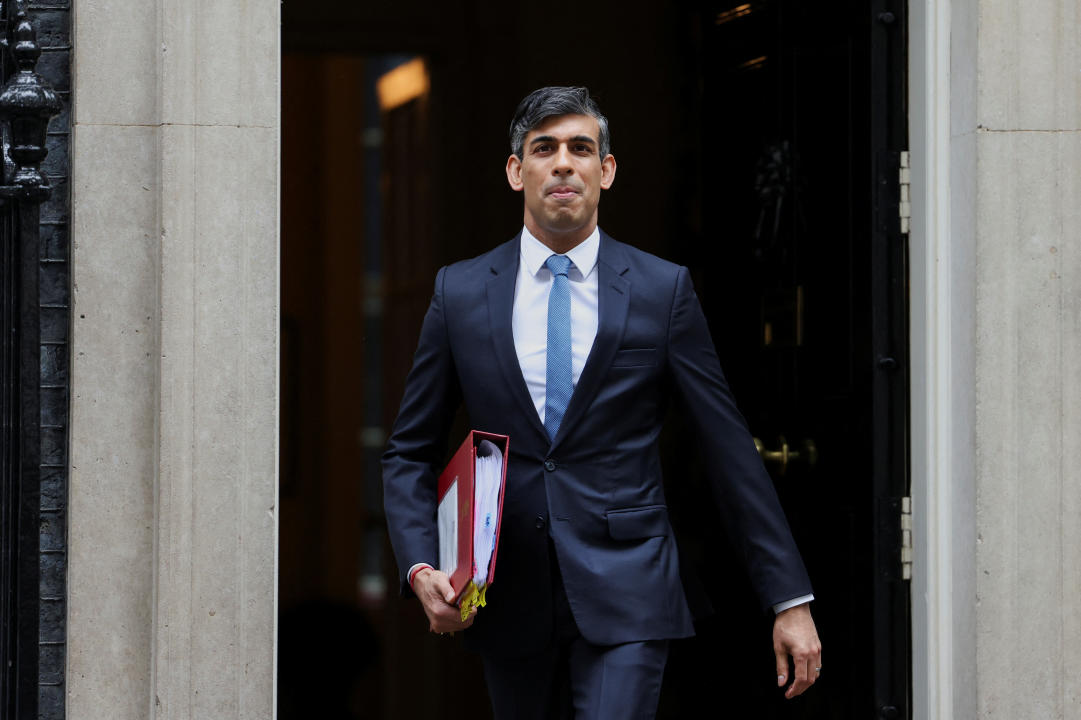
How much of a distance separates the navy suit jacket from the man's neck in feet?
0.19

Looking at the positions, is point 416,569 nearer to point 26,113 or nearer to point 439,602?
point 439,602

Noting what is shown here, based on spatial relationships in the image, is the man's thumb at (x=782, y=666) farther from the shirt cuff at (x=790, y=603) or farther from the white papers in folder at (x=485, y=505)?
the white papers in folder at (x=485, y=505)

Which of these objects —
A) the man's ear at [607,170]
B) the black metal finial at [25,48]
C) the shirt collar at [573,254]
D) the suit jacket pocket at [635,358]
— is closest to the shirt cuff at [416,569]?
the suit jacket pocket at [635,358]

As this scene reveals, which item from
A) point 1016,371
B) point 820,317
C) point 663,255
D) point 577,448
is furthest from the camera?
point 663,255

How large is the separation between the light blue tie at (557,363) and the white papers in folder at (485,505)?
286mm

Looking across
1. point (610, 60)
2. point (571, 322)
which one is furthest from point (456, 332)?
point (610, 60)

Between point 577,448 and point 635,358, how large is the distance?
A: 10.0 inches

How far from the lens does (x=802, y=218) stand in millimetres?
5254

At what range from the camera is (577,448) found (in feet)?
11.7

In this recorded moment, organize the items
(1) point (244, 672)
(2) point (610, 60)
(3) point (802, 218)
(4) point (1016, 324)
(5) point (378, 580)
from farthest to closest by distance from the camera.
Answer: (5) point (378, 580), (2) point (610, 60), (3) point (802, 218), (4) point (1016, 324), (1) point (244, 672)

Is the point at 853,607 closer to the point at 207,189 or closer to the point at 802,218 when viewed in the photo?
the point at 802,218

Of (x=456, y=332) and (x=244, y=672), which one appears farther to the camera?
(x=244, y=672)

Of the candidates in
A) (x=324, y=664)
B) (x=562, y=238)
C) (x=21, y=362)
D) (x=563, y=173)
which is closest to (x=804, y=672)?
(x=562, y=238)

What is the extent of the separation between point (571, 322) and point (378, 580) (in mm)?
5671
